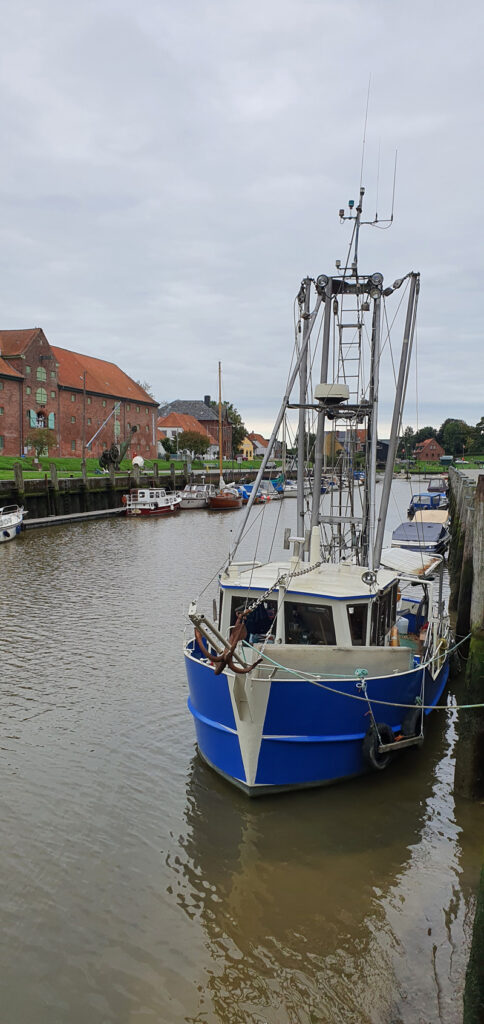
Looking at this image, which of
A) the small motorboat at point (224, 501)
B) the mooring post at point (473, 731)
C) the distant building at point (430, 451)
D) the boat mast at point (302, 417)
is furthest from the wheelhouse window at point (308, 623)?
the distant building at point (430, 451)

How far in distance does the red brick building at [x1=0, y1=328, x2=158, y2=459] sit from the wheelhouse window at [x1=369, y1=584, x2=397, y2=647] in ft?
181

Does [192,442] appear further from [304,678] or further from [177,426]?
[304,678]

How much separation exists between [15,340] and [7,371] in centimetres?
612

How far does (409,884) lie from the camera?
26.5 feet

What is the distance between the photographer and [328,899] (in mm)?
7750

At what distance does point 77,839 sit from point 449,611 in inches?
556

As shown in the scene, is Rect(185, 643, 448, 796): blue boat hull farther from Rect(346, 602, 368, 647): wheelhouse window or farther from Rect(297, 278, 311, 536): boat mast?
Rect(297, 278, 311, 536): boat mast

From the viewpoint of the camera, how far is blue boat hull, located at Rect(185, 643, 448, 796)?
9164 mm

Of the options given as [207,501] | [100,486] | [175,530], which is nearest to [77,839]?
[175,530]

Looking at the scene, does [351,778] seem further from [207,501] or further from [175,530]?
[207,501]

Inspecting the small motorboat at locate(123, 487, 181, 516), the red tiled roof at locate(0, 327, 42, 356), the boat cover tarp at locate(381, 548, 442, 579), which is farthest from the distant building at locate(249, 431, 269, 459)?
the boat cover tarp at locate(381, 548, 442, 579)

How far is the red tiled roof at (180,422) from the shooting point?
128750mm

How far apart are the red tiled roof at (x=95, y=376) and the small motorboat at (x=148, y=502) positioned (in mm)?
25511

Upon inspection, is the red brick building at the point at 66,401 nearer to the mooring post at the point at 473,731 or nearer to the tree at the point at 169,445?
the tree at the point at 169,445
